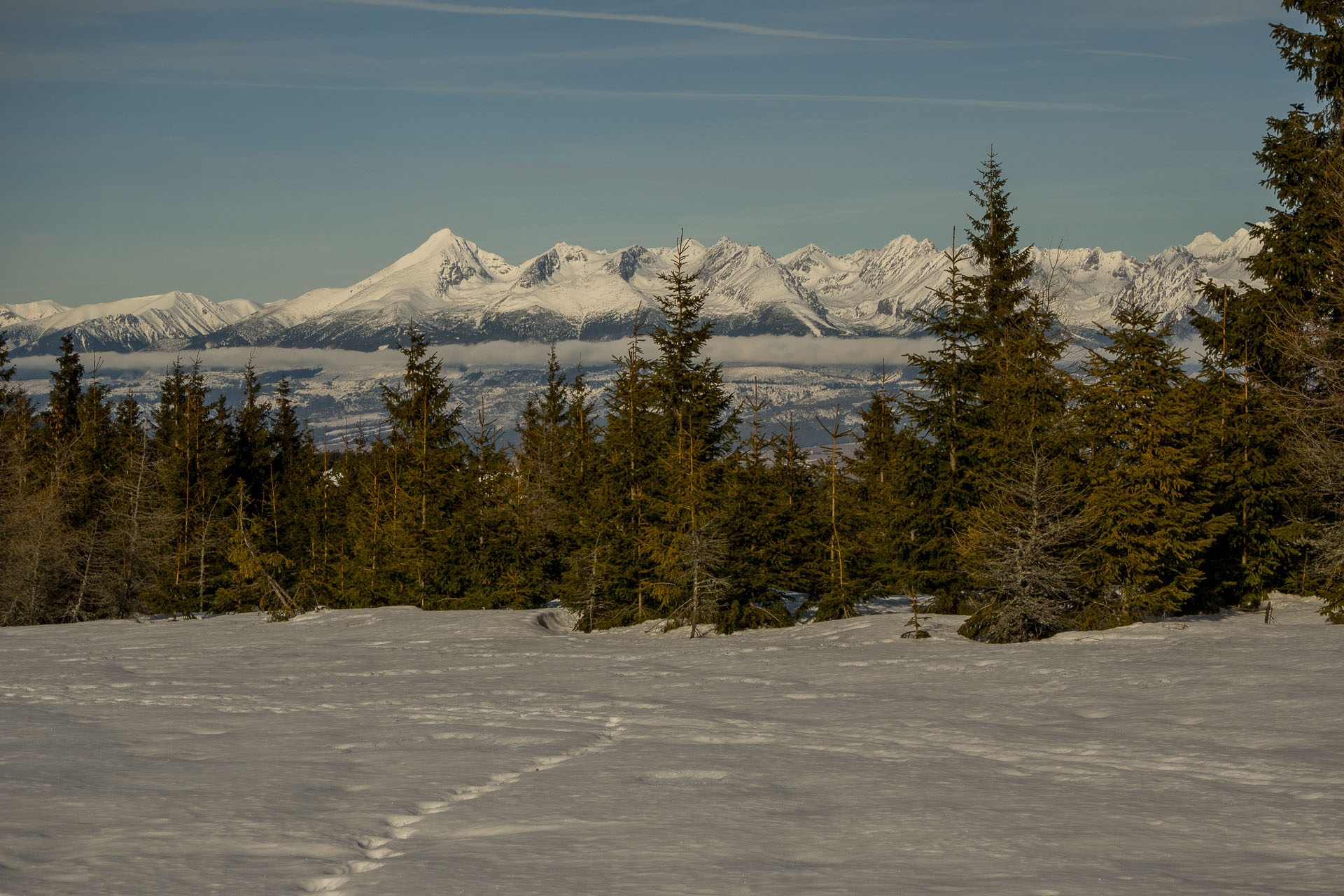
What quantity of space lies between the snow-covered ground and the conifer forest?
3.16 m

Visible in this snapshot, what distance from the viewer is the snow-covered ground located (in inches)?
303

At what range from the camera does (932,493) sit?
2955cm

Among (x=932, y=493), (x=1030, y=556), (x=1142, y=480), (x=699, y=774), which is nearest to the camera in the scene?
(x=699, y=774)

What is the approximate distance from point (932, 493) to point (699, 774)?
1943 centimetres

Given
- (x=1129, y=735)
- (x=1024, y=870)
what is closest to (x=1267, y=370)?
(x=1129, y=735)

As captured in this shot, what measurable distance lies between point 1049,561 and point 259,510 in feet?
142

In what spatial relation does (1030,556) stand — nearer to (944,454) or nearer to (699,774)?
(944,454)

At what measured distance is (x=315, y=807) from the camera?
9.73 m

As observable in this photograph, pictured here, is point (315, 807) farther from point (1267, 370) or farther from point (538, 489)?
point (538, 489)

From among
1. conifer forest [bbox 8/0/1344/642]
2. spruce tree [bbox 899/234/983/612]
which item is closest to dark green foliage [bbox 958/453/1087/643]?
conifer forest [bbox 8/0/1344/642]

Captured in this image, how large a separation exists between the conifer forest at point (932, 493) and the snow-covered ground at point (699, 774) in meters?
3.16

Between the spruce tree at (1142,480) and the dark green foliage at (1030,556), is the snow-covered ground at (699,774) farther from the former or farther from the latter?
the spruce tree at (1142,480)

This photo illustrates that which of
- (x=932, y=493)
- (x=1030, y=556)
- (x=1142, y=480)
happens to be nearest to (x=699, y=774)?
(x=1030, y=556)

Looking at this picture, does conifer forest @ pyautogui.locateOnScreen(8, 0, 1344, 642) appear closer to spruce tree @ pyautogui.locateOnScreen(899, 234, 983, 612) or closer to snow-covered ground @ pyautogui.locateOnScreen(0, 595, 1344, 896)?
spruce tree @ pyautogui.locateOnScreen(899, 234, 983, 612)
